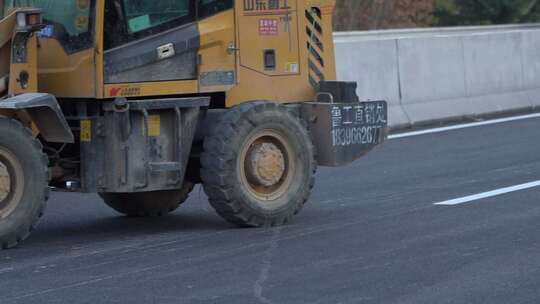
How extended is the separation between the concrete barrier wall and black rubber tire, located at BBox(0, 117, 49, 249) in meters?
8.84

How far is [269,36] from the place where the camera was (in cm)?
1040

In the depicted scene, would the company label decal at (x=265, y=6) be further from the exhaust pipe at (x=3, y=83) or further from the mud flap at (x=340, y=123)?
the exhaust pipe at (x=3, y=83)

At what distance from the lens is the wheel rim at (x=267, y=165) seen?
1005 cm

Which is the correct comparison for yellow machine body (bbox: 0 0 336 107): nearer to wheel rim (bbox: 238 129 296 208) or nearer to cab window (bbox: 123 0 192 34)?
cab window (bbox: 123 0 192 34)

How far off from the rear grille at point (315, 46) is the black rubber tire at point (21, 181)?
293cm

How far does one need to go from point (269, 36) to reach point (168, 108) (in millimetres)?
1238

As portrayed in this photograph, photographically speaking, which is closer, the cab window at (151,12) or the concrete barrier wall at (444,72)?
the cab window at (151,12)

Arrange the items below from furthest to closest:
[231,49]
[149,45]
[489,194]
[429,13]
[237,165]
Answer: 1. [429,13]
2. [489,194]
3. [231,49]
4. [237,165]
5. [149,45]

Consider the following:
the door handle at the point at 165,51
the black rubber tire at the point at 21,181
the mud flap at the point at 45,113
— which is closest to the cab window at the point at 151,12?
the door handle at the point at 165,51

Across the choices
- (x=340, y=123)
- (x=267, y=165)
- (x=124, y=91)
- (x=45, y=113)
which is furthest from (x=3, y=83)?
(x=340, y=123)

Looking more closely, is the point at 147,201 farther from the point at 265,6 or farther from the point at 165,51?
the point at 265,6

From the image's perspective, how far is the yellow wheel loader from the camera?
29.6 feet

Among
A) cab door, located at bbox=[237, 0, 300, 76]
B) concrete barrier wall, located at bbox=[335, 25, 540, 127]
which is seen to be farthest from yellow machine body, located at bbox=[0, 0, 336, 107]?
concrete barrier wall, located at bbox=[335, 25, 540, 127]

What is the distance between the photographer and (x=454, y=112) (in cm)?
1897
